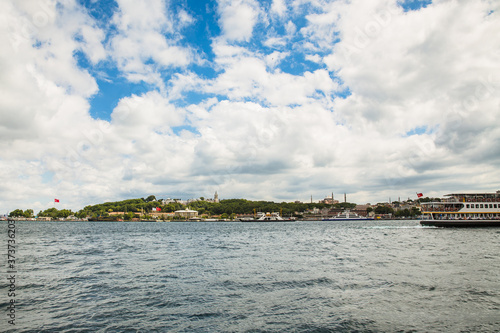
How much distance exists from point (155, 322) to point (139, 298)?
175 inches

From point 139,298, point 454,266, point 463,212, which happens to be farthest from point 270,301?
point 463,212

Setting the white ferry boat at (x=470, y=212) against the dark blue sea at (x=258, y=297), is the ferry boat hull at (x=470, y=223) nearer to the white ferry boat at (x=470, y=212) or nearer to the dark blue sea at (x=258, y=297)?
the white ferry boat at (x=470, y=212)

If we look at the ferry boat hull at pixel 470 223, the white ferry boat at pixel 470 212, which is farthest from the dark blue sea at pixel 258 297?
the white ferry boat at pixel 470 212

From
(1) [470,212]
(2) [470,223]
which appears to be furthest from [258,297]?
(1) [470,212]

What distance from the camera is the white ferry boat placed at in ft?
275

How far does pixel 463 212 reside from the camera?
85.5m

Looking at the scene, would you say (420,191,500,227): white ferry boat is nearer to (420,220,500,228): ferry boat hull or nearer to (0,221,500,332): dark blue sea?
(420,220,500,228): ferry boat hull

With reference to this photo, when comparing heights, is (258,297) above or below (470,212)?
below

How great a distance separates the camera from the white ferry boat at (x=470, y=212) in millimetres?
83938

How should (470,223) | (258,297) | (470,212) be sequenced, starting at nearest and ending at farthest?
(258,297), (470,223), (470,212)

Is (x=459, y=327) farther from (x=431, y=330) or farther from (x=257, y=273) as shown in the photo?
(x=257, y=273)

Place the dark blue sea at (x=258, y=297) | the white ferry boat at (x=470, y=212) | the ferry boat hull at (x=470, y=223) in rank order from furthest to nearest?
the white ferry boat at (x=470, y=212)
the ferry boat hull at (x=470, y=223)
the dark blue sea at (x=258, y=297)

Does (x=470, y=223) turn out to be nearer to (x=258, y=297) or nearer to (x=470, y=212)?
(x=470, y=212)

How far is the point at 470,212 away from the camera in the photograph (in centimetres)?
8525
